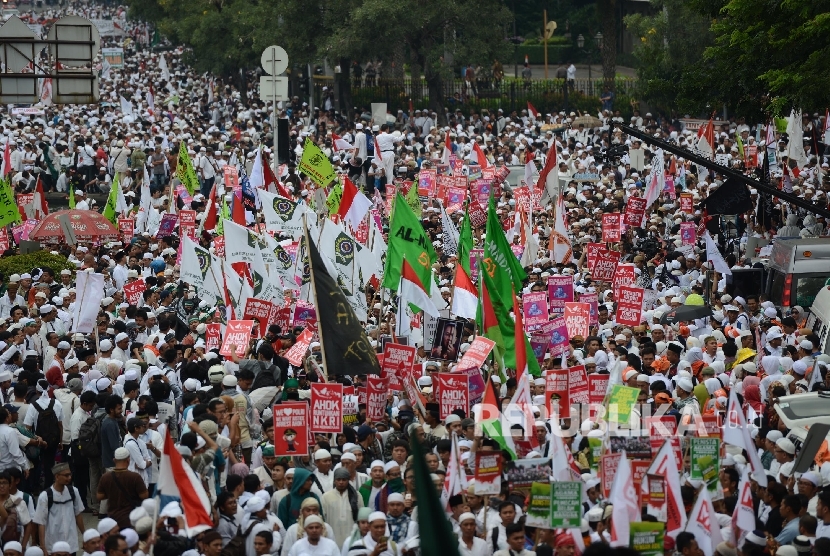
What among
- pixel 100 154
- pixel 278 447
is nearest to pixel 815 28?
pixel 278 447

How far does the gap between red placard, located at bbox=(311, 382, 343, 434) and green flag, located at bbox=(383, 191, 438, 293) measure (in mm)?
4145

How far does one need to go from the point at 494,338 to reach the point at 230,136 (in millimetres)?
29017

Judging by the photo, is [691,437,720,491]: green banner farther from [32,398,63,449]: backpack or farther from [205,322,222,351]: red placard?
[205,322,222,351]: red placard

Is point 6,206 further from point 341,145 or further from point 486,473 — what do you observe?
point 341,145

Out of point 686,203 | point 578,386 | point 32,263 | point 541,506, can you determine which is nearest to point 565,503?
point 541,506

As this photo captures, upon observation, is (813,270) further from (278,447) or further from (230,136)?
(230,136)

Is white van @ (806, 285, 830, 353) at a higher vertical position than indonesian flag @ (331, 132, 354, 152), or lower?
lower

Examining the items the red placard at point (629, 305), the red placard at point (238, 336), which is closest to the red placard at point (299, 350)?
the red placard at point (238, 336)

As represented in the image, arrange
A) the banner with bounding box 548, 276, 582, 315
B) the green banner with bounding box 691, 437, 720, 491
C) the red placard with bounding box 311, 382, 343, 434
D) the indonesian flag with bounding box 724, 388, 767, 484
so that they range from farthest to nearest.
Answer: the banner with bounding box 548, 276, 582, 315, the red placard with bounding box 311, 382, 343, 434, the indonesian flag with bounding box 724, 388, 767, 484, the green banner with bounding box 691, 437, 720, 491

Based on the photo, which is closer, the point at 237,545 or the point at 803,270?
the point at 237,545

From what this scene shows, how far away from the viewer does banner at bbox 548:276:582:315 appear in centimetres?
1753

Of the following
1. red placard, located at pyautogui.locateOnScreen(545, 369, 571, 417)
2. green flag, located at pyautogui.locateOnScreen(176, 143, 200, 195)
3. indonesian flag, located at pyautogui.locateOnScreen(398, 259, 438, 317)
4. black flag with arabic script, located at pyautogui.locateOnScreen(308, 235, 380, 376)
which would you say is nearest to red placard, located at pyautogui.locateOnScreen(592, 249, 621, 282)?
indonesian flag, located at pyautogui.locateOnScreen(398, 259, 438, 317)

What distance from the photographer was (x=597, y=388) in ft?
41.7

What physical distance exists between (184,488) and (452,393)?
3.30 m
